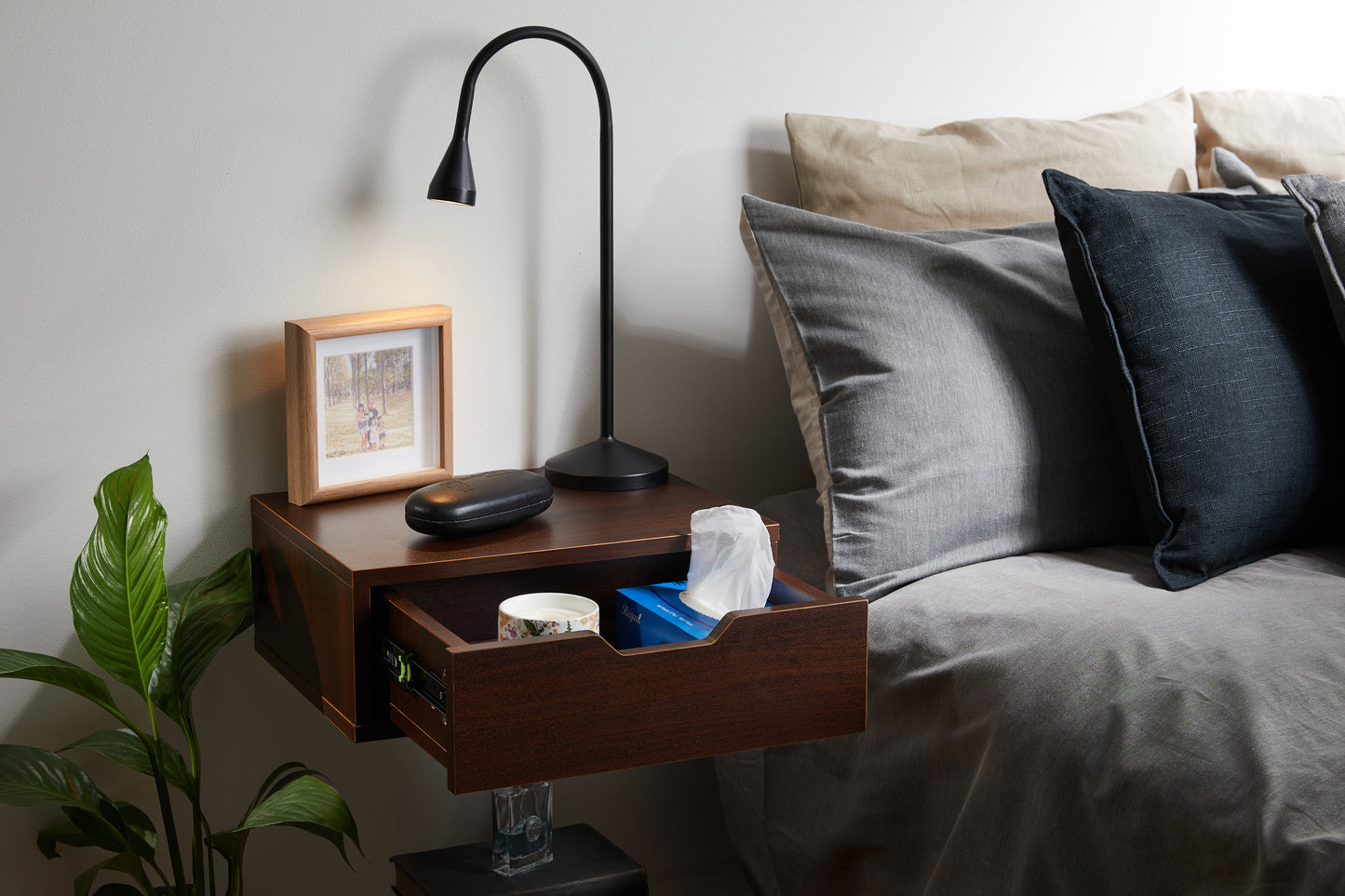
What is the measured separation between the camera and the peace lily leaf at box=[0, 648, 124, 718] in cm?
108

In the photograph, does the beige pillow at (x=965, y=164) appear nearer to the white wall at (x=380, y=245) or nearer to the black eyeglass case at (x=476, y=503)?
the white wall at (x=380, y=245)

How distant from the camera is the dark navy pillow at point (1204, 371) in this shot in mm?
1233

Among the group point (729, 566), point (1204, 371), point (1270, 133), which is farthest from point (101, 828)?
point (1270, 133)

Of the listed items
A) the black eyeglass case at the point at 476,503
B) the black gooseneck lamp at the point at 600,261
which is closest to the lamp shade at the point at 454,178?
the black gooseneck lamp at the point at 600,261

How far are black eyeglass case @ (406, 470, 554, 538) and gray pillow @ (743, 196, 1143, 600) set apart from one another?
32cm

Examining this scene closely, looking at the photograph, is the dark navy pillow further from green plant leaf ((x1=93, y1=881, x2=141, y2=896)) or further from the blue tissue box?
green plant leaf ((x1=93, y1=881, x2=141, y2=896))

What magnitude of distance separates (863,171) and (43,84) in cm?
91

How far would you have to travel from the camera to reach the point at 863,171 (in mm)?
1534

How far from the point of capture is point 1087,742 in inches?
40.7

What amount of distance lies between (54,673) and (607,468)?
60cm

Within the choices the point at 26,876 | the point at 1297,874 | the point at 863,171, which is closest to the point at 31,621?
the point at 26,876

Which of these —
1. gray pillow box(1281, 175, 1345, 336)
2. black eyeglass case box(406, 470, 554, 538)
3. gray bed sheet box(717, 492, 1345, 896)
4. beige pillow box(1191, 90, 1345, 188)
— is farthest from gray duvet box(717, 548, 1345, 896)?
beige pillow box(1191, 90, 1345, 188)

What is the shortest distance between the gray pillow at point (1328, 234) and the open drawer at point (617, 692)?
0.62 m

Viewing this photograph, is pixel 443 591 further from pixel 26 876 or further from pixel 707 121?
pixel 707 121
